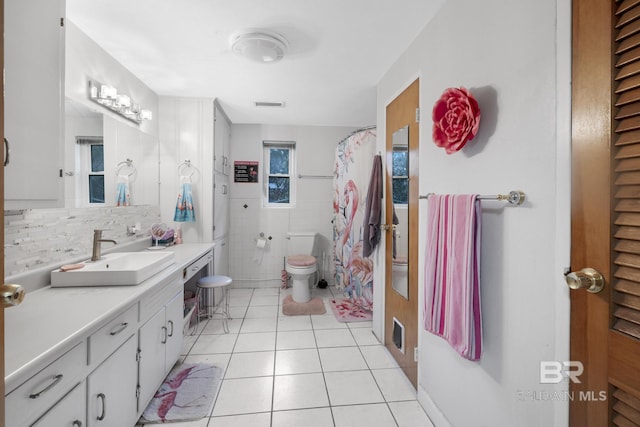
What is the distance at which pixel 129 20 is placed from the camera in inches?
68.0

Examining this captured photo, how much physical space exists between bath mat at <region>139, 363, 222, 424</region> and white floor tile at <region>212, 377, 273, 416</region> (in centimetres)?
6

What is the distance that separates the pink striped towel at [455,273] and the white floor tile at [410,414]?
678 millimetres

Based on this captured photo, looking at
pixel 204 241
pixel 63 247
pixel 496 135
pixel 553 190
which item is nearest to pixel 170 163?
pixel 204 241

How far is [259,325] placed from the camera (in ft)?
9.21

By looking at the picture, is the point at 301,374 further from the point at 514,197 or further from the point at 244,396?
the point at 514,197

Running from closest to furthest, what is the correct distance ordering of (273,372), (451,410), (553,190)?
(553,190), (451,410), (273,372)

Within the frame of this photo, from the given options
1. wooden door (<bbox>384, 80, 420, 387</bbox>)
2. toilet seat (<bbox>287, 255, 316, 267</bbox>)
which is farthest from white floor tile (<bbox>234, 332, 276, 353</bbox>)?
wooden door (<bbox>384, 80, 420, 387</bbox>)

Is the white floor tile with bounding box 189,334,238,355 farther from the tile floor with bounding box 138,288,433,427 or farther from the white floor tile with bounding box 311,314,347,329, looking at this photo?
the white floor tile with bounding box 311,314,347,329

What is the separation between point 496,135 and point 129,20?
7.40 ft

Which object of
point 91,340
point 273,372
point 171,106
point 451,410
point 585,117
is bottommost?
point 273,372

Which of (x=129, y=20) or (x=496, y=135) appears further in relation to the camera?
(x=129, y=20)

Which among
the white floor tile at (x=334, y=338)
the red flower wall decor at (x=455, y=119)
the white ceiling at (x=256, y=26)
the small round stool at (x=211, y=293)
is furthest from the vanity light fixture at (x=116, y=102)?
the white floor tile at (x=334, y=338)

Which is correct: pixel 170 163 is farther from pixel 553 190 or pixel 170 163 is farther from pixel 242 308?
pixel 553 190

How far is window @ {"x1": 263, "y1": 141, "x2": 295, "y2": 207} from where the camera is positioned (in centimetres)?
409
